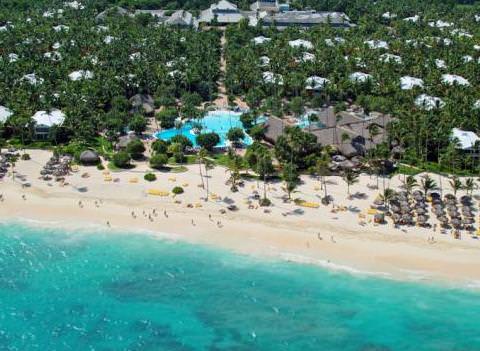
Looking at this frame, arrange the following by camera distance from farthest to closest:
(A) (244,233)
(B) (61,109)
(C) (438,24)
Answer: (C) (438,24) < (B) (61,109) < (A) (244,233)

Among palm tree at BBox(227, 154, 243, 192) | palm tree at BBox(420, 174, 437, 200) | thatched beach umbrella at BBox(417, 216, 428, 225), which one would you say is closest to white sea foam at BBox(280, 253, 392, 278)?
thatched beach umbrella at BBox(417, 216, 428, 225)

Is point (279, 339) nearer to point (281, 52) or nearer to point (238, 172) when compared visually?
point (238, 172)

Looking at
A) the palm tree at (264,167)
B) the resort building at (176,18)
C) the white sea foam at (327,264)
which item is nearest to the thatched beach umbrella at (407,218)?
the white sea foam at (327,264)

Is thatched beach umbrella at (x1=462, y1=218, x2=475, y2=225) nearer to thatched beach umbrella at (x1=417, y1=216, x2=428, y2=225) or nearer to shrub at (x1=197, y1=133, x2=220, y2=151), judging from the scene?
thatched beach umbrella at (x1=417, y1=216, x2=428, y2=225)

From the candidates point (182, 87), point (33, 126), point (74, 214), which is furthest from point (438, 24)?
point (74, 214)

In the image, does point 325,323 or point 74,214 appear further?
point 74,214

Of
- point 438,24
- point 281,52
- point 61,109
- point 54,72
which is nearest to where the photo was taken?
point 61,109

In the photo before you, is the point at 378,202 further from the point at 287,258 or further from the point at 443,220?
the point at 287,258
